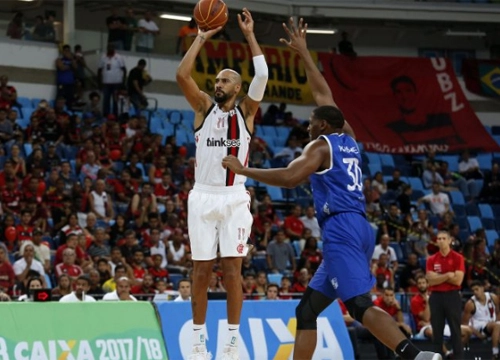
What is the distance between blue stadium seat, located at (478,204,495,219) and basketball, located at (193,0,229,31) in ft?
64.1

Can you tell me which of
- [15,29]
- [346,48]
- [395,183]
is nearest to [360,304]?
[395,183]

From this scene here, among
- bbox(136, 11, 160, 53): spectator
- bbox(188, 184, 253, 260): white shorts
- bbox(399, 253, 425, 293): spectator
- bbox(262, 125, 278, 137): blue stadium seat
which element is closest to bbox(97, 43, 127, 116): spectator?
bbox(136, 11, 160, 53): spectator

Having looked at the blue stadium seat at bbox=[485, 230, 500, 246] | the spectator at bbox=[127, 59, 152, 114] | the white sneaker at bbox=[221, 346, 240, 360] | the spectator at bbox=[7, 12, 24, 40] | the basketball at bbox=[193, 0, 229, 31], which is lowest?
the white sneaker at bbox=[221, 346, 240, 360]

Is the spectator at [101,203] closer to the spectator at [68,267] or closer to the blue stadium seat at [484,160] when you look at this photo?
the spectator at [68,267]

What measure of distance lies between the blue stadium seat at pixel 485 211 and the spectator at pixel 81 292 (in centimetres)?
1432

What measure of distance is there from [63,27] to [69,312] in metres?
16.0

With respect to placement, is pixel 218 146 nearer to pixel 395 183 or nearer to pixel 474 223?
pixel 395 183

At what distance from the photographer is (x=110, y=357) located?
12500 millimetres

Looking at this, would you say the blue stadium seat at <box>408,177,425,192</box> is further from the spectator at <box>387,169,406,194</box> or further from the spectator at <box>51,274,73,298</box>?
the spectator at <box>51,274,73,298</box>

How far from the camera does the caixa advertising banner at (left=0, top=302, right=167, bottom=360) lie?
39.2 feet

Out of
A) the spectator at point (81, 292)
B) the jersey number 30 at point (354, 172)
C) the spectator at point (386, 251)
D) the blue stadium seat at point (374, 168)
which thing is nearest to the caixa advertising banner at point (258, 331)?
the spectator at point (81, 292)

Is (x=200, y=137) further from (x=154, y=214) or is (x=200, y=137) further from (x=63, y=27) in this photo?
(x=63, y=27)

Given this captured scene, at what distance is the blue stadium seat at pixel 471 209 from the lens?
28.8 meters

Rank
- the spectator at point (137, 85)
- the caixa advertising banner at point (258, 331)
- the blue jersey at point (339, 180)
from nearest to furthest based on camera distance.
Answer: the blue jersey at point (339, 180) → the caixa advertising banner at point (258, 331) → the spectator at point (137, 85)
